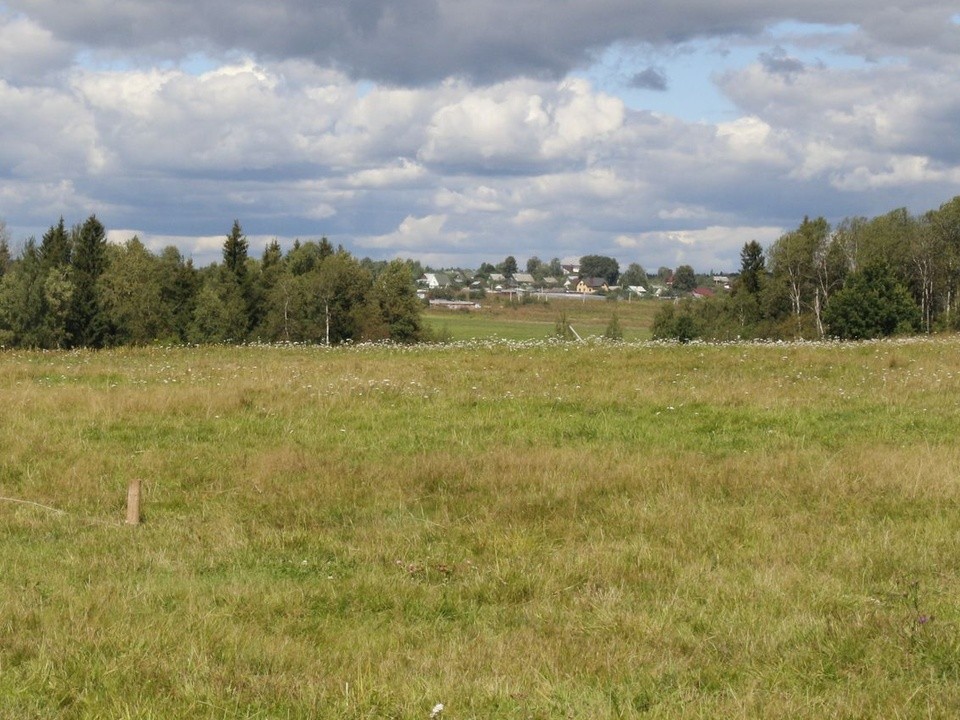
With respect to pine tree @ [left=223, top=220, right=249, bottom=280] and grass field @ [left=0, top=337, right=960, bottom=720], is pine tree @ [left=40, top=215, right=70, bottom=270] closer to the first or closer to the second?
pine tree @ [left=223, top=220, right=249, bottom=280]

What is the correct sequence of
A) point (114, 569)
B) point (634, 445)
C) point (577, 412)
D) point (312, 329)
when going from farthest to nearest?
1. point (312, 329)
2. point (577, 412)
3. point (634, 445)
4. point (114, 569)

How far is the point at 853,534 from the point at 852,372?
570 inches

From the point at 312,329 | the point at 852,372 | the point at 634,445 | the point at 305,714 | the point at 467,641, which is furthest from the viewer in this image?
the point at 312,329

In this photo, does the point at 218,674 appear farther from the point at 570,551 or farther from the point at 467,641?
the point at 570,551

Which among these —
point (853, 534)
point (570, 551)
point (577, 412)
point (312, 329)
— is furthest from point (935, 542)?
point (312, 329)

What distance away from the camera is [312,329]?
9438cm

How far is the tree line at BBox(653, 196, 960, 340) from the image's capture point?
7912 cm

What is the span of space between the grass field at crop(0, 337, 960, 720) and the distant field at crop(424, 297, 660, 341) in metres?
93.8

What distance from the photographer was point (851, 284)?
82.9m

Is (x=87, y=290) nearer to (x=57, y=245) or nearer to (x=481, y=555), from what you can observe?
(x=57, y=245)

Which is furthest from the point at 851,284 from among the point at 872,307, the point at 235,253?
the point at 235,253

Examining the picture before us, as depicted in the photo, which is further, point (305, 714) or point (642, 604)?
point (642, 604)

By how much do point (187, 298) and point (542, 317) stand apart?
6918 centimetres

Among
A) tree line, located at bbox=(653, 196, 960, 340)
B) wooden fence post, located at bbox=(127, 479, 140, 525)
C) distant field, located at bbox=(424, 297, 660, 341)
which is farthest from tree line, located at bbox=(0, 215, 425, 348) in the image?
wooden fence post, located at bbox=(127, 479, 140, 525)
